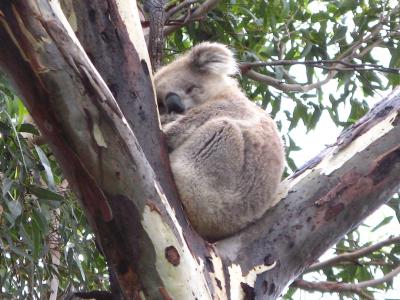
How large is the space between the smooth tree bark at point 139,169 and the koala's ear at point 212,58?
85 cm

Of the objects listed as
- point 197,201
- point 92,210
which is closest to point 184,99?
point 197,201

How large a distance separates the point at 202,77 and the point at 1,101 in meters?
0.98

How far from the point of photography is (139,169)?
1.48 meters

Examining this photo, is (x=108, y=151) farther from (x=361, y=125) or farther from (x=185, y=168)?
(x=361, y=125)

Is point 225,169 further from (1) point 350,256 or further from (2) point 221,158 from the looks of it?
(1) point 350,256

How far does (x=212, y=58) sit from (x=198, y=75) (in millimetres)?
106

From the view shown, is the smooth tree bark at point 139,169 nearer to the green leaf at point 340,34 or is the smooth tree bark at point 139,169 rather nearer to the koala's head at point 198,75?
the koala's head at point 198,75

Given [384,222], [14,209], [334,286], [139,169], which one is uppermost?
[139,169]

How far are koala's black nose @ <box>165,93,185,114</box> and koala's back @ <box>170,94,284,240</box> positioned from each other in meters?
0.19

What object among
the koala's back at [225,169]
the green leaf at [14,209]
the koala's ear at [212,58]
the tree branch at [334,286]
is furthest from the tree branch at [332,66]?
the green leaf at [14,209]

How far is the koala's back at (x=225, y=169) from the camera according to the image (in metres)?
2.05

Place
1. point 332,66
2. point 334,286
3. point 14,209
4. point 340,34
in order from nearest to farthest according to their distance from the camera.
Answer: point 14,209 → point 334,286 → point 332,66 → point 340,34

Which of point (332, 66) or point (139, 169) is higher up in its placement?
point (139, 169)

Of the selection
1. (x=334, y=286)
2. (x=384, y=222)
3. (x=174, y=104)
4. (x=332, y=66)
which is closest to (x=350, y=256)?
(x=334, y=286)
